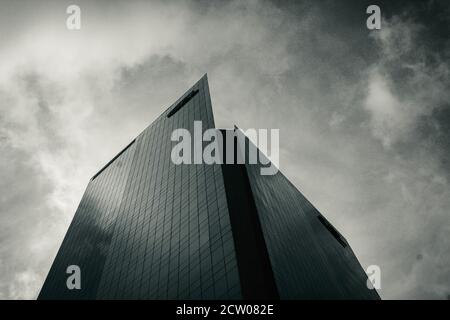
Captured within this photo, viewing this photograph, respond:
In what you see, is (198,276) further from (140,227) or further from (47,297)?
(47,297)

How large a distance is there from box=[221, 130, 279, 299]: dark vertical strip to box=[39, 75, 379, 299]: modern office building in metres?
0.12

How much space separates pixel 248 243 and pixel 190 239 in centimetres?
597

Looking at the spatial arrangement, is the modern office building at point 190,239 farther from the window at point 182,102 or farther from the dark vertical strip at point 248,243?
the window at point 182,102

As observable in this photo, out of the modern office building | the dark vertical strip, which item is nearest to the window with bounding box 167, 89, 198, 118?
the modern office building

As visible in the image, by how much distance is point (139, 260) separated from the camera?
128 feet

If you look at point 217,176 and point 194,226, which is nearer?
point 194,226

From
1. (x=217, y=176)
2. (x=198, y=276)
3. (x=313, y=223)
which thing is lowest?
(x=198, y=276)

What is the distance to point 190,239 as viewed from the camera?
33625mm

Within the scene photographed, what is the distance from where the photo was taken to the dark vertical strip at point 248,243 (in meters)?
26.9

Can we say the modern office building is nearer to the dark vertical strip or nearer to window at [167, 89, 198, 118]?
the dark vertical strip

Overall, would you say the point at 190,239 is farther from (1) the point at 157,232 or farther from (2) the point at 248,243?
(1) the point at 157,232
